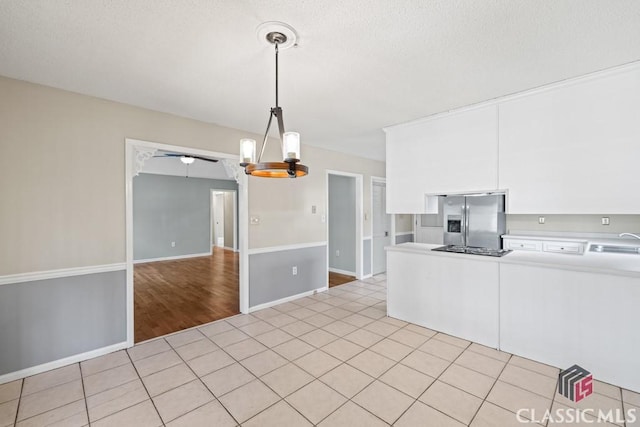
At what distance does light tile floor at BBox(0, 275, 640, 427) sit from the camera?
6.14ft

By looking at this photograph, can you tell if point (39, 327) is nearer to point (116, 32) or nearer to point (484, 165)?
point (116, 32)

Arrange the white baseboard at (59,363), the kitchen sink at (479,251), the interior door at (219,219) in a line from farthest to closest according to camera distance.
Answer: the interior door at (219,219) → the kitchen sink at (479,251) → the white baseboard at (59,363)

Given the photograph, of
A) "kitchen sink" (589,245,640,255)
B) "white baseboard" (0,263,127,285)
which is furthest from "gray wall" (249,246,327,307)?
"kitchen sink" (589,245,640,255)

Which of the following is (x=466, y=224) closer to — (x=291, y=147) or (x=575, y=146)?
(x=575, y=146)

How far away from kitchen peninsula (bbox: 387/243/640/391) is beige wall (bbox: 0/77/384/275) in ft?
10.8

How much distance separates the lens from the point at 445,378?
7.45 ft

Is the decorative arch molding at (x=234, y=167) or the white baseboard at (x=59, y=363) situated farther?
the decorative arch molding at (x=234, y=167)

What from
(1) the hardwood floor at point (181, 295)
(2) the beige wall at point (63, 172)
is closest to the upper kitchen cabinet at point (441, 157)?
(2) the beige wall at point (63, 172)

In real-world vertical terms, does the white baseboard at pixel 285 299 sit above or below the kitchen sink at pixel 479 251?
below

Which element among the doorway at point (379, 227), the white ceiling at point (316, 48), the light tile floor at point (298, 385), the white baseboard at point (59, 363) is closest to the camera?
the white ceiling at point (316, 48)

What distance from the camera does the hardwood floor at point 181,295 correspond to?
11.5ft

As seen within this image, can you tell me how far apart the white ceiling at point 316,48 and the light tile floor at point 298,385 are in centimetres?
251

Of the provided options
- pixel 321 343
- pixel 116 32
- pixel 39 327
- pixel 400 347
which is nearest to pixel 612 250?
pixel 400 347

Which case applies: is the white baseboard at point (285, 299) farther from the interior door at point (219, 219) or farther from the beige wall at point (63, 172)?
the interior door at point (219, 219)
